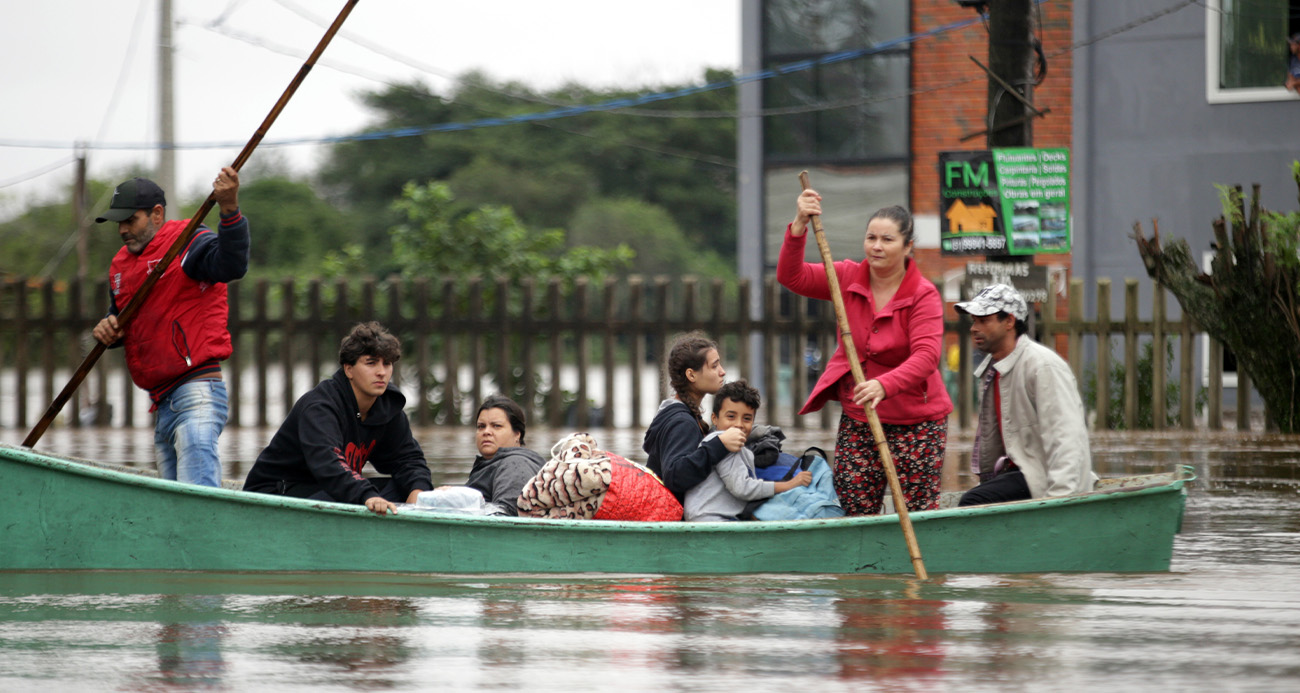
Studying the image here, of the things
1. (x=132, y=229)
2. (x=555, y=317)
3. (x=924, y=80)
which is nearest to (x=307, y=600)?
(x=132, y=229)

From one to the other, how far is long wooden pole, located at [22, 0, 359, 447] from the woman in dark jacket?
158cm

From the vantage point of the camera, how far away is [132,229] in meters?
6.32

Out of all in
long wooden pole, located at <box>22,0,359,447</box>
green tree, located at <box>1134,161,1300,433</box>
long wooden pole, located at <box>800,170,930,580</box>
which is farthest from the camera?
green tree, located at <box>1134,161,1300,433</box>

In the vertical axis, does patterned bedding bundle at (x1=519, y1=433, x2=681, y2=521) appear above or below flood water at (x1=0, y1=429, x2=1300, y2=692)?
above

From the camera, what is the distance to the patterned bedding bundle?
607 cm

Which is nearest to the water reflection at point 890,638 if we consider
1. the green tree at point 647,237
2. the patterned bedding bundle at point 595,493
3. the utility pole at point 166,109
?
the patterned bedding bundle at point 595,493

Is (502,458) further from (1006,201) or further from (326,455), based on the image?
(1006,201)

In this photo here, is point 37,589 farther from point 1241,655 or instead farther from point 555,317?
point 555,317

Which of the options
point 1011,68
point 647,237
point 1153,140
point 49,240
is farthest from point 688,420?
point 647,237

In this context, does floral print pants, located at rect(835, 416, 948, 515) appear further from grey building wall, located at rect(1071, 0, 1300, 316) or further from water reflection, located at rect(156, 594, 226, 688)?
grey building wall, located at rect(1071, 0, 1300, 316)

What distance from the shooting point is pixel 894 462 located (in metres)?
6.23

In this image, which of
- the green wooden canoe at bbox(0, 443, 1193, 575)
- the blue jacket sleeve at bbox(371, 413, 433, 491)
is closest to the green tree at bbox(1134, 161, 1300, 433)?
the green wooden canoe at bbox(0, 443, 1193, 575)

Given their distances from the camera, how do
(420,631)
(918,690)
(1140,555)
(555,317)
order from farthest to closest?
(555,317) → (1140,555) → (420,631) → (918,690)

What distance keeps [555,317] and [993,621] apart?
9328 millimetres
